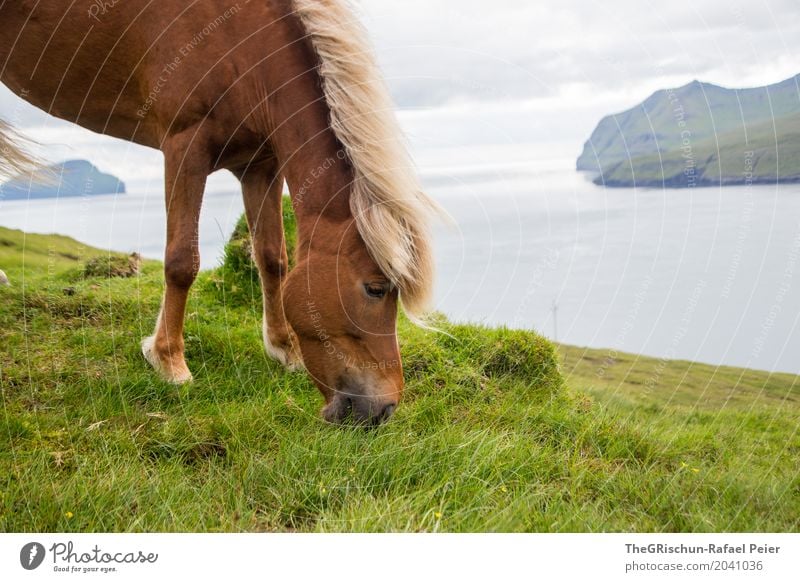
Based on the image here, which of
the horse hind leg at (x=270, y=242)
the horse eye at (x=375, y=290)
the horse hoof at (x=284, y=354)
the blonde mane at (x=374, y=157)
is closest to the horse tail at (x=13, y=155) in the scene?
the horse hind leg at (x=270, y=242)

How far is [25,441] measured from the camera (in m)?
4.36

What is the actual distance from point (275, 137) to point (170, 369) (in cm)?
199

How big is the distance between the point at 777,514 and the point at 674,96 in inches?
110

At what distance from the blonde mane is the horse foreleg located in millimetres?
1188

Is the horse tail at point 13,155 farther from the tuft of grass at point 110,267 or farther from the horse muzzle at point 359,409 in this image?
the horse muzzle at point 359,409

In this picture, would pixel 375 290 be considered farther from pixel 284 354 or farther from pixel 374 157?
pixel 284 354

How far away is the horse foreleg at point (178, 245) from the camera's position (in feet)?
16.1

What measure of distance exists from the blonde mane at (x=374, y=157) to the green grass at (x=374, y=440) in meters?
1.09

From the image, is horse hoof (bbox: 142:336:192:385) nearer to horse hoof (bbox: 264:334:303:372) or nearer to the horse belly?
horse hoof (bbox: 264:334:303:372)

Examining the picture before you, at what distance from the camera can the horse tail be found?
21.8 ft

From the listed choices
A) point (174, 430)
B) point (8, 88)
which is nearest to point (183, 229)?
point (174, 430)

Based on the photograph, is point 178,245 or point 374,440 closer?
point 374,440

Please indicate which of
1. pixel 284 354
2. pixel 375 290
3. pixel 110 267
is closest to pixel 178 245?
pixel 284 354

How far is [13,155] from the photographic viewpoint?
670 centimetres
